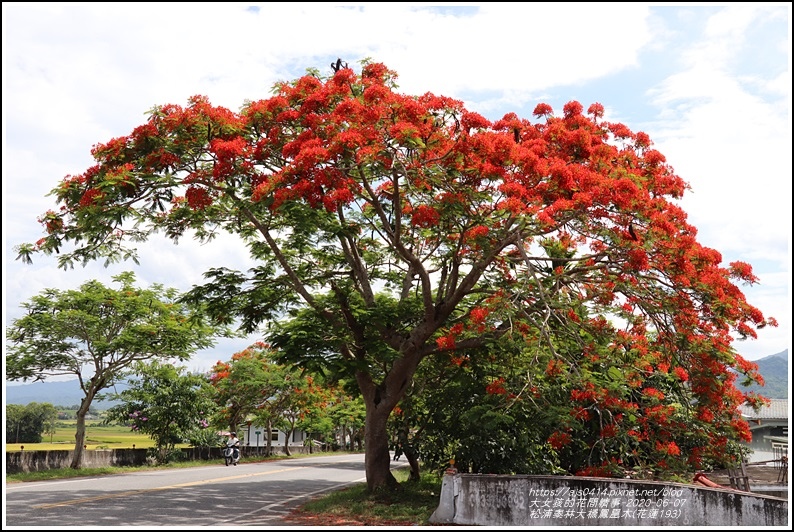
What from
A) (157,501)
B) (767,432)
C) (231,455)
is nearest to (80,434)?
(231,455)

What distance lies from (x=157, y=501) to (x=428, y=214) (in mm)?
8344

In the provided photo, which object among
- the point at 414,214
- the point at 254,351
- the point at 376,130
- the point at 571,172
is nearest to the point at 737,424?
the point at 571,172

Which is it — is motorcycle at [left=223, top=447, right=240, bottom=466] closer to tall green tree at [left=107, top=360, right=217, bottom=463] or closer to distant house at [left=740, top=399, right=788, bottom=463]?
tall green tree at [left=107, top=360, right=217, bottom=463]

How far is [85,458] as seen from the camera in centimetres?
2406

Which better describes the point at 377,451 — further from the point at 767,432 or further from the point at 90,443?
the point at 90,443

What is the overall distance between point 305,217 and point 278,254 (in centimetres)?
175

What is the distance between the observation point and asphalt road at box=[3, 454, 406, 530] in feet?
36.7

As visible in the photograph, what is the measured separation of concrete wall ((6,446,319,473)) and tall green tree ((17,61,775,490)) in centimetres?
1046

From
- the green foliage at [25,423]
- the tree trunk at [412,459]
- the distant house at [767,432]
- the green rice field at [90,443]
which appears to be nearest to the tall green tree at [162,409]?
the green rice field at [90,443]

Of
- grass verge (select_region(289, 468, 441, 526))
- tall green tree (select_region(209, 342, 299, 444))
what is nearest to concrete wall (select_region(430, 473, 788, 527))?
grass verge (select_region(289, 468, 441, 526))

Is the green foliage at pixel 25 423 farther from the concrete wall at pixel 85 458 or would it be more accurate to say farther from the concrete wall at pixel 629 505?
the concrete wall at pixel 629 505

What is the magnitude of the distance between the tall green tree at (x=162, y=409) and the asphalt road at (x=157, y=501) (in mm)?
8655

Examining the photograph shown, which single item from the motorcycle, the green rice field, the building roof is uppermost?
the building roof

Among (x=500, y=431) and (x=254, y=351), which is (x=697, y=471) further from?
(x=254, y=351)
